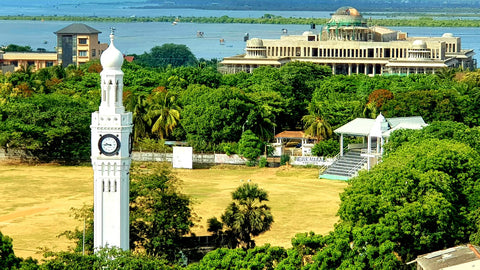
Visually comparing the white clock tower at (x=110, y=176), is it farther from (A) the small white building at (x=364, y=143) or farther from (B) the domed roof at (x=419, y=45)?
(B) the domed roof at (x=419, y=45)

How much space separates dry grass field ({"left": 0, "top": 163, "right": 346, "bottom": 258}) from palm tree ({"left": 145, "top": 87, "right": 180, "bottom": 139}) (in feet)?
23.6

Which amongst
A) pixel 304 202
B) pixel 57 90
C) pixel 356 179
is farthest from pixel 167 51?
pixel 356 179

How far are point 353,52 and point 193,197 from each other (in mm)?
83115

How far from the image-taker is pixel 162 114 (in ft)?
306

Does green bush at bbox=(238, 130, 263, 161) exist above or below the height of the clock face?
below

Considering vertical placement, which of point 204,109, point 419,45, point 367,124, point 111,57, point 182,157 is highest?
point 419,45

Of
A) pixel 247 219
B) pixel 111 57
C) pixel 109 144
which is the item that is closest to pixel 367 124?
pixel 247 219

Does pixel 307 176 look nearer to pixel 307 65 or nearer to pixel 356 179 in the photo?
pixel 356 179

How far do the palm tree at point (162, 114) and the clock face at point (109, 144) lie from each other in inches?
1818

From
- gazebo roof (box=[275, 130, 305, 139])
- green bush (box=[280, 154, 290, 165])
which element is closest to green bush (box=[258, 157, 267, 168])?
green bush (box=[280, 154, 290, 165])

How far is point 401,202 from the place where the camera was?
54312 mm

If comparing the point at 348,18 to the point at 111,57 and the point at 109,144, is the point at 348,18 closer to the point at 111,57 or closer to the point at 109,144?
the point at 111,57

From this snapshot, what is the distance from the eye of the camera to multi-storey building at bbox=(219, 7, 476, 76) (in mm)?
143250

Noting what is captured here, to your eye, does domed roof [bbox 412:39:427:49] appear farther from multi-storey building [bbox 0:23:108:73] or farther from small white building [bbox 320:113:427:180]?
small white building [bbox 320:113:427:180]
